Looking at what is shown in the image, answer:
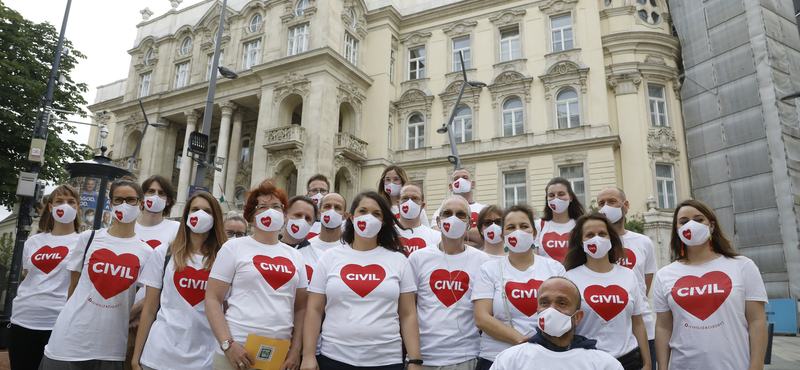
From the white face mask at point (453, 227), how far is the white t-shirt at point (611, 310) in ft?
3.41

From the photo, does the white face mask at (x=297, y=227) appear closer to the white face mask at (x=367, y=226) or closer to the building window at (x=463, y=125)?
the white face mask at (x=367, y=226)

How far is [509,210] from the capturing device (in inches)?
157

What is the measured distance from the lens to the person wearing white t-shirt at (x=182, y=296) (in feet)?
11.2

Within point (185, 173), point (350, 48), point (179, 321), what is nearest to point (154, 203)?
point (179, 321)

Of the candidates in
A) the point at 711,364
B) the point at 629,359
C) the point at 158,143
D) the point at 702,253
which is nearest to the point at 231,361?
the point at 629,359

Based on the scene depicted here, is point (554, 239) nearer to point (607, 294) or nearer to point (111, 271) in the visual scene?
point (607, 294)

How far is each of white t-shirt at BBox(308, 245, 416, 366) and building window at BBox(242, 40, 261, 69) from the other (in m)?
27.2

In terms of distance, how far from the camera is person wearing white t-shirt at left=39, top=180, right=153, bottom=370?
12.0 feet

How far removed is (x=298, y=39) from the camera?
26688mm

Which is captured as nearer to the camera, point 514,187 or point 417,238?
point 417,238

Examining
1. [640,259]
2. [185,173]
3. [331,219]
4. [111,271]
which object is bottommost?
[111,271]

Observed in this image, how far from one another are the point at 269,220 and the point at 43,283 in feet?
9.18

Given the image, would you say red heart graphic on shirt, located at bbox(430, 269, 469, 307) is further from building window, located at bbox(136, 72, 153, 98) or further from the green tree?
building window, located at bbox(136, 72, 153, 98)

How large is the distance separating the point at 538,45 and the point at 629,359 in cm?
2300
